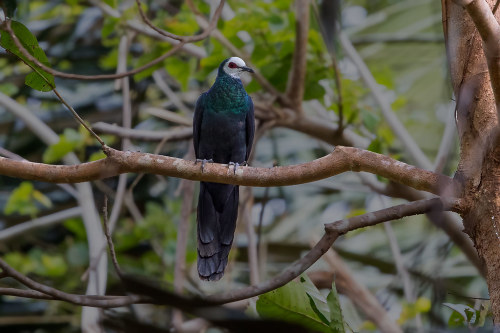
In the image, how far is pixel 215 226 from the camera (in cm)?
305

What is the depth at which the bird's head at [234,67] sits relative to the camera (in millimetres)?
3586

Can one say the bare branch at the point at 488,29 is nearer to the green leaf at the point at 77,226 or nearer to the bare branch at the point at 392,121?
the bare branch at the point at 392,121

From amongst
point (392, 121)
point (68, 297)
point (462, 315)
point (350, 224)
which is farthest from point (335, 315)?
point (392, 121)

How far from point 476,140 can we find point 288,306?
2.46ft

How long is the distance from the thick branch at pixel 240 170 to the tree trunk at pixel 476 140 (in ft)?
0.32

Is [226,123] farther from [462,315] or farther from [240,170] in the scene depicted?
[462,315]

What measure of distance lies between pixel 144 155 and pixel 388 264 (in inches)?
123

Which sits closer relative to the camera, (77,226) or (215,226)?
(215,226)

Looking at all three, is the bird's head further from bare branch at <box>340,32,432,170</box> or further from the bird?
bare branch at <box>340,32,432,170</box>

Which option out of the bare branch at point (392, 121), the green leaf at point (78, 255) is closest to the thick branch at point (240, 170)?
the bare branch at point (392, 121)

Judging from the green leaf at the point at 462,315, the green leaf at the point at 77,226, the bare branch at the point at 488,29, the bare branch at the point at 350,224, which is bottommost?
the green leaf at the point at 462,315

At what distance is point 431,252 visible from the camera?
4457mm

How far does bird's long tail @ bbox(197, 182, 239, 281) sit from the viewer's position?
2807 mm

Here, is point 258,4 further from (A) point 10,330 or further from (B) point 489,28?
(A) point 10,330
